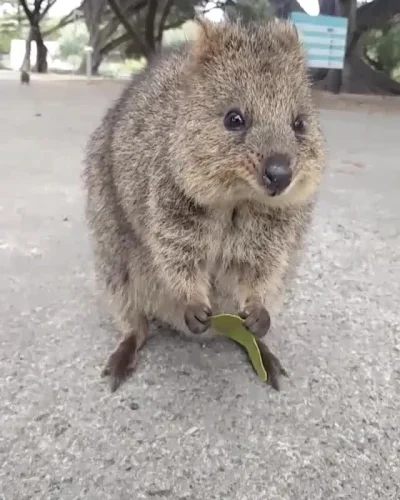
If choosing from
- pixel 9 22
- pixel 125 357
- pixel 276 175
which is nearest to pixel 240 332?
pixel 125 357

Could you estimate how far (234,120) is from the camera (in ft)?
4.66

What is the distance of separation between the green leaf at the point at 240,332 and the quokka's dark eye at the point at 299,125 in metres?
0.40

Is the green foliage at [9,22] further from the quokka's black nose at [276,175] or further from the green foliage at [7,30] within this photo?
the quokka's black nose at [276,175]

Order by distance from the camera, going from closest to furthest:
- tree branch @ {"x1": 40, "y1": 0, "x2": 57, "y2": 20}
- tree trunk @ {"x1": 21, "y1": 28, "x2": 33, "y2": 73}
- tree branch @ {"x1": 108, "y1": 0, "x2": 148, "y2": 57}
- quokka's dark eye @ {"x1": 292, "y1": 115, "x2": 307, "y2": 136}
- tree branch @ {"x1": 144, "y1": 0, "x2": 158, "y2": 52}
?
quokka's dark eye @ {"x1": 292, "y1": 115, "x2": 307, "y2": 136} → tree branch @ {"x1": 144, "y1": 0, "x2": 158, "y2": 52} → tree branch @ {"x1": 108, "y1": 0, "x2": 148, "y2": 57} → tree branch @ {"x1": 40, "y1": 0, "x2": 57, "y2": 20} → tree trunk @ {"x1": 21, "y1": 28, "x2": 33, "y2": 73}

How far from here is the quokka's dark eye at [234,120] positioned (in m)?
1.41

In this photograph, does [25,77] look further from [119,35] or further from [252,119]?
[252,119]

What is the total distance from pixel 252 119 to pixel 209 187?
15cm

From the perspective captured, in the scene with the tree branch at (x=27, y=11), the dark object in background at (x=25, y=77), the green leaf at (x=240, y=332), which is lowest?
the dark object in background at (x=25, y=77)

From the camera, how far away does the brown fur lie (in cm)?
142

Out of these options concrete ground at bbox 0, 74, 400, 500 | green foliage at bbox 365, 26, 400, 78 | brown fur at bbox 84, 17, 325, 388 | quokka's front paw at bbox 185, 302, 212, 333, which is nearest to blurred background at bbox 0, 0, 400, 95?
green foliage at bbox 365, 26, 400, 78

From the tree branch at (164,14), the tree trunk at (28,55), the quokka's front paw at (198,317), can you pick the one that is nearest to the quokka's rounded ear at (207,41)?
the quokka's front paw at (198,317)

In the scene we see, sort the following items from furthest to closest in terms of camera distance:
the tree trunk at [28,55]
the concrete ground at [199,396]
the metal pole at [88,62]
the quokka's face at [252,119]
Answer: the tree trunk at [28,55] → the metal pole at [88,62] → the quokka's face at [252,119] → the concrete ground at [199,396]

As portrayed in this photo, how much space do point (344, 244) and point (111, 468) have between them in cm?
156

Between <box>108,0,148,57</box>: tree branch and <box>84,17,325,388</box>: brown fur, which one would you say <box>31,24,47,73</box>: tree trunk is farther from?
<box>84,17,325,388</box>: brown fur
